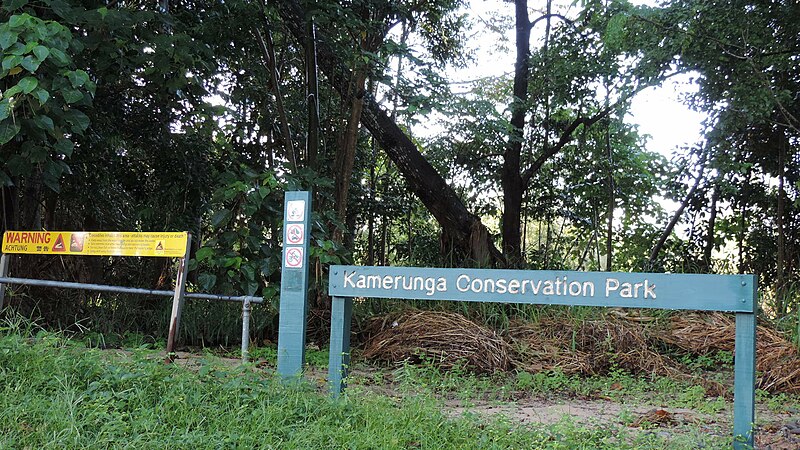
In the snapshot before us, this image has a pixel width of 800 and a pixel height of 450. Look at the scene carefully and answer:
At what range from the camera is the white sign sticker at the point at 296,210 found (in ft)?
14.8

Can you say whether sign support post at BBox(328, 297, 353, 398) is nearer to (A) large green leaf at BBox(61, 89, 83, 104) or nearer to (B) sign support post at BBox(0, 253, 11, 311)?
(A) large green leaf at BBox(61, 89, 83, 104)

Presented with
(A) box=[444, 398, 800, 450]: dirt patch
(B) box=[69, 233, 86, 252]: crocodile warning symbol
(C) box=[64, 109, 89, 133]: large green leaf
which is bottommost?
(A) box=[444, 398, 800, 450]: dirt patch

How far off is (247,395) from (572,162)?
8.50 metres

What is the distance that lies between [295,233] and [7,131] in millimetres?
1985

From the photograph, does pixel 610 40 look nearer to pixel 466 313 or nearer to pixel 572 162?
pixel 466 313

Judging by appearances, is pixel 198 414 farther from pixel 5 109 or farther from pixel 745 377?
pixel 745 377

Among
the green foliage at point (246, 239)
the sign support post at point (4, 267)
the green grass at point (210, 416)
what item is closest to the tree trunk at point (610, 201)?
the green foliage at point (246, 239)

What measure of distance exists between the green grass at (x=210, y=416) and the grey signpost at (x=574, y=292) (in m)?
0.31

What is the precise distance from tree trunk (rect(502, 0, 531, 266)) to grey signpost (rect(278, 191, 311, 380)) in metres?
6.02

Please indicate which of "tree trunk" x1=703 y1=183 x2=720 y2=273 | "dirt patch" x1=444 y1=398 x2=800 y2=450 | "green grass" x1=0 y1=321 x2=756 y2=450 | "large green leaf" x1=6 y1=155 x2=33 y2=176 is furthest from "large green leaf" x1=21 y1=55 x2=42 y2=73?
"tree trunk" x1=703 y1=183 x2=720 y2=273

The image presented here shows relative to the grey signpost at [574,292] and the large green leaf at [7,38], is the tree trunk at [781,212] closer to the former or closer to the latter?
the grey signpost at [574,292]

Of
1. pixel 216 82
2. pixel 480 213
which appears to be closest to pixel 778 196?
pixel 480 213

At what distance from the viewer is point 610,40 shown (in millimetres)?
7145

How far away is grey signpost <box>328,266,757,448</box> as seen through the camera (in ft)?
11.4
